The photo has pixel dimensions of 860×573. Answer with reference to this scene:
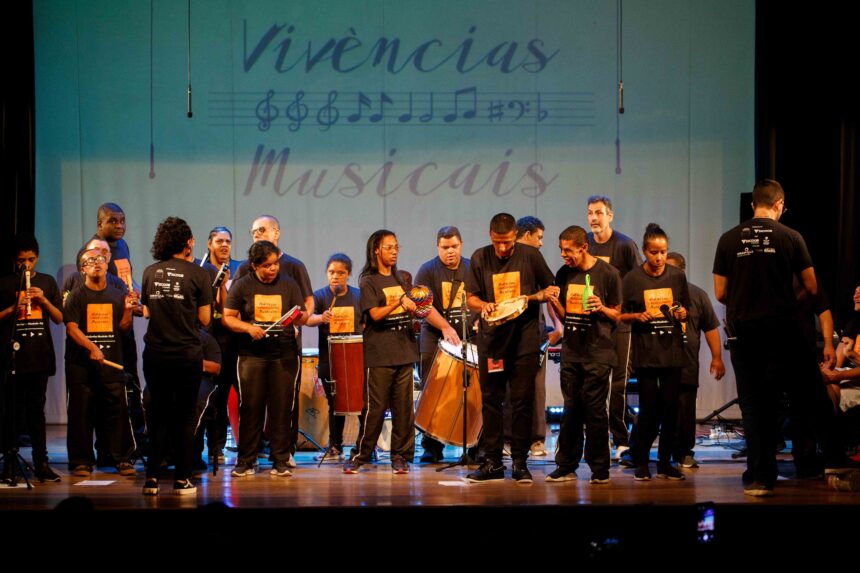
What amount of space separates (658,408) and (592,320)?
0.77 m

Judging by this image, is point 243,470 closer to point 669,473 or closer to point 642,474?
point 642,474

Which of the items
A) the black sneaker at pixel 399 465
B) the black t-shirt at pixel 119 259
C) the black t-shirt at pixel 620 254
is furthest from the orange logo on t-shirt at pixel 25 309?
the black t-shirt at pixel 620 254

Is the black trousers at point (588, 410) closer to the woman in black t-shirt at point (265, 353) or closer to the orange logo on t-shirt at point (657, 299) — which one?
the orange logo on t-shirt at point (657, 299)

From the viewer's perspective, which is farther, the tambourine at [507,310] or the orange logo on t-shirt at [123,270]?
the orange logo on t-shirt at [123,270]

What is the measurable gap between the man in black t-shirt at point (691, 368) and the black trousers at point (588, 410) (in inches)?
31.4

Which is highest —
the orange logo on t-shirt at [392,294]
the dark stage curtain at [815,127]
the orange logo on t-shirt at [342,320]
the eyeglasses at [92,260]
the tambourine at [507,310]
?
the dark stage curtain at [815,127]

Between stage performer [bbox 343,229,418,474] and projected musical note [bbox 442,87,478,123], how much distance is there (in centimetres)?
359

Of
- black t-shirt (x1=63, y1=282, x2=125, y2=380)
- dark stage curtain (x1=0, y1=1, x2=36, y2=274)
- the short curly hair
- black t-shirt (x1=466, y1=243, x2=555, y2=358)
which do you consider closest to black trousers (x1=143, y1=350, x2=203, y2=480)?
the short curly hair

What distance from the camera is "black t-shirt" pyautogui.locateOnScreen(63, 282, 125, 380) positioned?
684cm

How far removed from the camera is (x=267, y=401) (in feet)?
22.7

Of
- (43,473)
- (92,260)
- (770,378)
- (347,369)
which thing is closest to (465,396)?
(347,369)

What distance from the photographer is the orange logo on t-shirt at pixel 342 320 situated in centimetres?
773

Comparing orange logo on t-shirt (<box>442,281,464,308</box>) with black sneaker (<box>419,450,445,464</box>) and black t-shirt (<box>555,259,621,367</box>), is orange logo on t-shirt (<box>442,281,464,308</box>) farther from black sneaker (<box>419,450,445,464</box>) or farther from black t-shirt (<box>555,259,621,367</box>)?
black t-shirt (<box>555,259,621,367</box>)

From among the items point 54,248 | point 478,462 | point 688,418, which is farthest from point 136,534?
point 54,248
